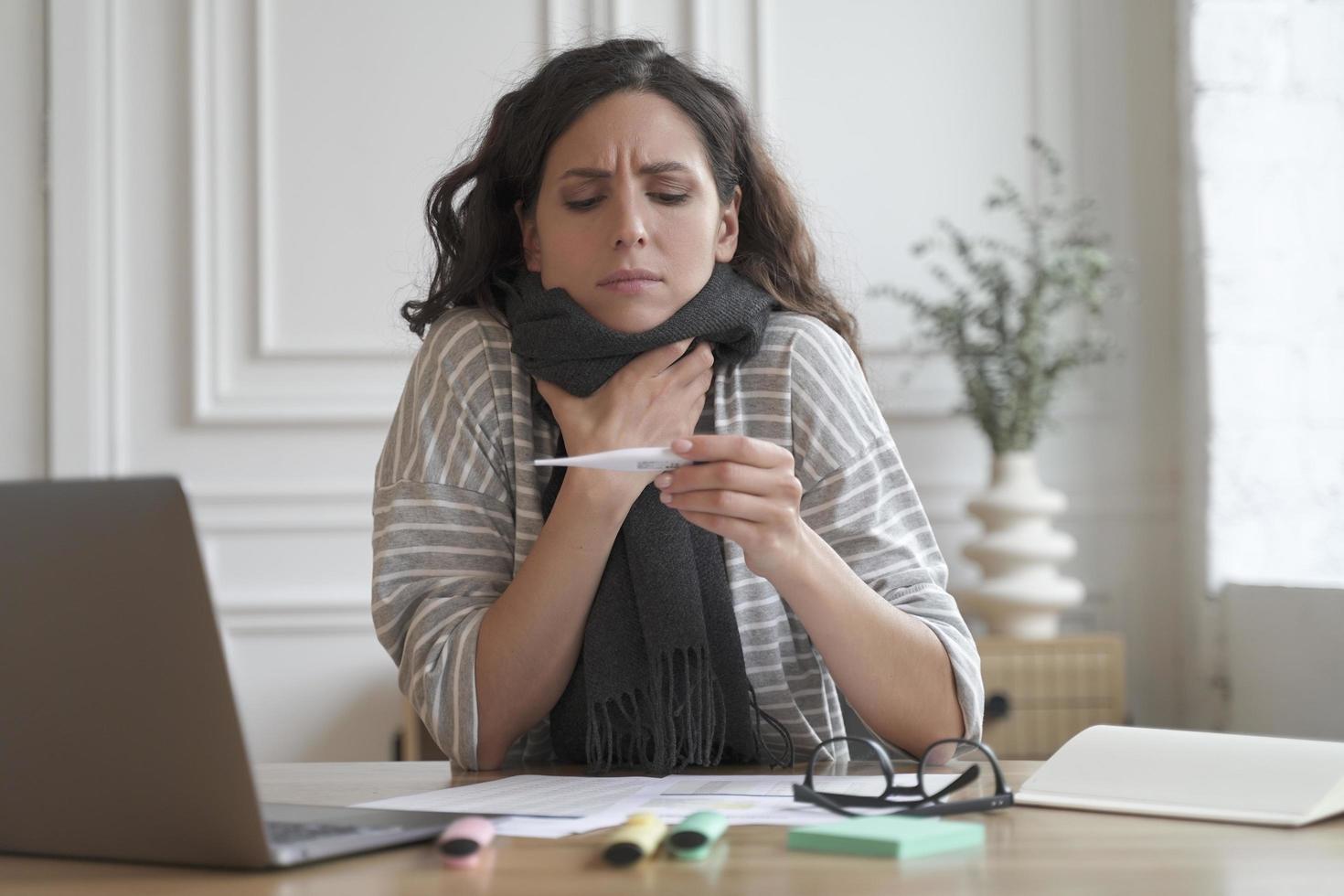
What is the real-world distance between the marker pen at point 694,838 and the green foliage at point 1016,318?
2.00 metres

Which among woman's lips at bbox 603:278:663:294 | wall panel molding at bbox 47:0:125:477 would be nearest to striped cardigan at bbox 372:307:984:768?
woman's lips at bbox 603:278:663:294

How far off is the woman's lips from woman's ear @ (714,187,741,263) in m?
0.16

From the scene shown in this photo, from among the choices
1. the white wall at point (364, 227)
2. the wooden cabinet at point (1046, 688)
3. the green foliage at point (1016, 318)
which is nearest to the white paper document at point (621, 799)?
the wooden cabinet at point (1046, 688)

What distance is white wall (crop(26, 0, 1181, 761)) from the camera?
2.86 metres

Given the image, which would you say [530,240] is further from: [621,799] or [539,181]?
[621,799]

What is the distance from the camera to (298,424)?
9.41ft

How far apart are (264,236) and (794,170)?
110 centimetres

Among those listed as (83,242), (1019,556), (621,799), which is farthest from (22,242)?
(621,799)

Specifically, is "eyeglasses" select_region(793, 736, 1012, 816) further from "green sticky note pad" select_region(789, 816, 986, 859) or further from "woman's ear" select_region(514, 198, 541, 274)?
"woman's ear" select_region(514, 198, 541, 274)

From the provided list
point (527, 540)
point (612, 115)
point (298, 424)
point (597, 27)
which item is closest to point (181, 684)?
point (527, 540)

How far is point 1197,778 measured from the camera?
0.91 meters

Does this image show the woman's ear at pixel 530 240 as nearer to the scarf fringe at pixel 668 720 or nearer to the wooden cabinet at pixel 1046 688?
the scarf fringe at pixel 668 720

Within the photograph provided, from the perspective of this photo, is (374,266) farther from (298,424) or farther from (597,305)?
(597,305)

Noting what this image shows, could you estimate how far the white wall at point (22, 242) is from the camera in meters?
2.87
